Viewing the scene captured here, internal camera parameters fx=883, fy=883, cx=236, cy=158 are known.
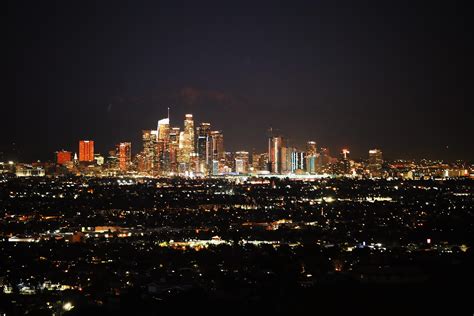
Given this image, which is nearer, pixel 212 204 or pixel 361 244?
pixel 361 244

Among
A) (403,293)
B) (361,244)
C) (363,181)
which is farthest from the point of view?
(363,181)

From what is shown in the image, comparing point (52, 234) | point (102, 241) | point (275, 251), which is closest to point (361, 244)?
point (275, 251)

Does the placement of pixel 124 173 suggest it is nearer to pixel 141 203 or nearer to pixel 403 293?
pixel 141 203
